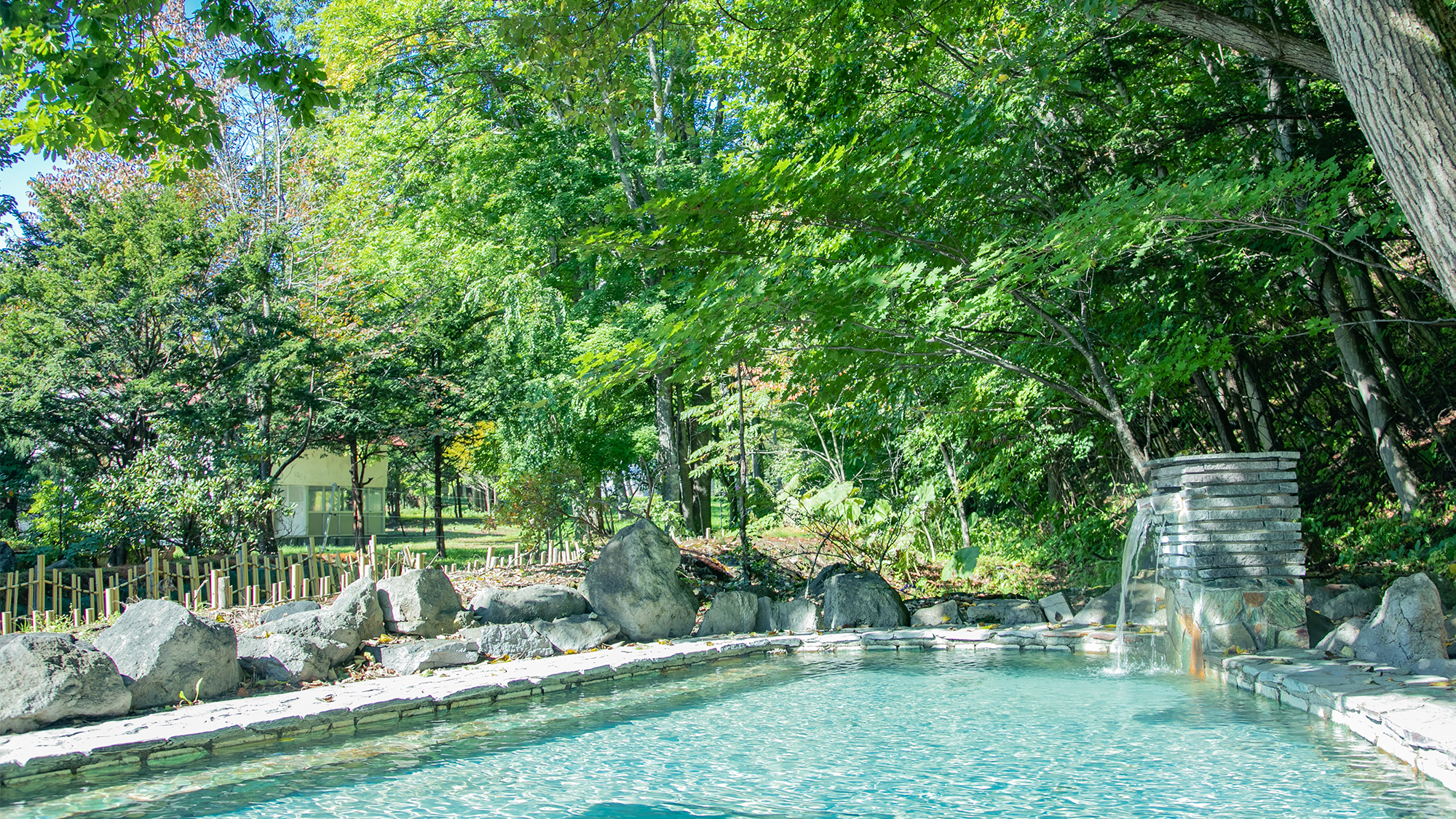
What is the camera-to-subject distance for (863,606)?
34.0 feet

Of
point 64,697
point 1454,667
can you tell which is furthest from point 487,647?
point 1454,667

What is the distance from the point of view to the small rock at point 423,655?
810 cm

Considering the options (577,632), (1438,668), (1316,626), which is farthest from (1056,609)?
(577,632)

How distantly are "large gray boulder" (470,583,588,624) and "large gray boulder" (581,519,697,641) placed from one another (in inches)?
12.0

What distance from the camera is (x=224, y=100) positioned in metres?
20.0

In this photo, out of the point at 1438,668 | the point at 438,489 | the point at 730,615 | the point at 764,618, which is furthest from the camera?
the point at 438,489

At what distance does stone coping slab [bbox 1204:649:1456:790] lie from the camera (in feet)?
14.6

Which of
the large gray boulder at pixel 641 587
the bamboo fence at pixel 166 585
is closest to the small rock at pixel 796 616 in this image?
the large gray boulder at pixel 641 587

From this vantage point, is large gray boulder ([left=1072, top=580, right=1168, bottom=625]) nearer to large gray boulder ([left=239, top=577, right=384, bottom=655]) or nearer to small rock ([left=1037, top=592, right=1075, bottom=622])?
small rock ([left=1037, top=592, right=1075, bottom=622])

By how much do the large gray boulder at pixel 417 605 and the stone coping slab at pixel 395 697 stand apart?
86cm

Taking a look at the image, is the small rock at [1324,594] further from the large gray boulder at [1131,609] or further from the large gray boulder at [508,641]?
the large gray boulder at [508,641]

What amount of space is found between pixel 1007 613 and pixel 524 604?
17.1ft

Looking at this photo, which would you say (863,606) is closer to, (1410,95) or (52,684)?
(52,684)

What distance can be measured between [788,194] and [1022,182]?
2835mm
